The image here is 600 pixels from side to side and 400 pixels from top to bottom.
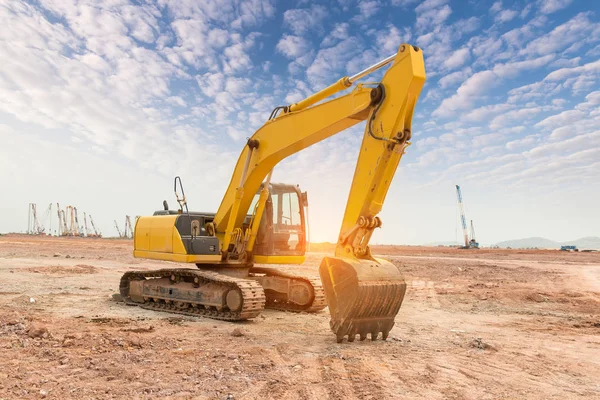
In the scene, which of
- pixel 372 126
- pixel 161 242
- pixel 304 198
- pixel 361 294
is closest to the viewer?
pixel 361 294

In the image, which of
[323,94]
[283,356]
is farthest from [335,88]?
[283,356]

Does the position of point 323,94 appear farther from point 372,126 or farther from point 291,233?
point 291,233

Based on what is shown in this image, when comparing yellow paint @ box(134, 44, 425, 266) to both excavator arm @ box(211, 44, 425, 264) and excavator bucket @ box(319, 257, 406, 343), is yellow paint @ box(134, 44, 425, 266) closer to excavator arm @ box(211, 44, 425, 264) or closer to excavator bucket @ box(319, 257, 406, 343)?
excavator arm @ box(211, 44, 425, 264)

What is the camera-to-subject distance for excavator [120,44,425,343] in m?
7.25

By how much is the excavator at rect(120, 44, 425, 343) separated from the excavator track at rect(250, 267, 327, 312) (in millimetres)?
25

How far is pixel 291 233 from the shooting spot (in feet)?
36.7

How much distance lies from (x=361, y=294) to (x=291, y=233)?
14.3 ft

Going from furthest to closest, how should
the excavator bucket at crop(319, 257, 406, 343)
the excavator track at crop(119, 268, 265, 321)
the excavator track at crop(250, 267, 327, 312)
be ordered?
the excavator track at crop(250, 267, 327, 312) < the excavator track at crop(119, 268, 265, 321) < the excavator bucket at crop(319, 257, 406, 343)

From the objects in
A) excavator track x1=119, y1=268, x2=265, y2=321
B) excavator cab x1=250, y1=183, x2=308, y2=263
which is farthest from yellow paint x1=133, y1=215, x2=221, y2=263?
excavator cab x1=250, y1=183, x2=308, y2=263

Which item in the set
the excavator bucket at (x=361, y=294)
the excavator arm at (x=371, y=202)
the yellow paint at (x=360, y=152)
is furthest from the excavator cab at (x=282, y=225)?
the excavator bucket at (x=361, y=294)

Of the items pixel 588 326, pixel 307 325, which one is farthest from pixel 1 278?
pixel 588 326

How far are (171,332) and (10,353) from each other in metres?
2.59

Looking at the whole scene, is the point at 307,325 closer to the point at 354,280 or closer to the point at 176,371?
the point at 354,280

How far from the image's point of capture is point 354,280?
23.1ft
